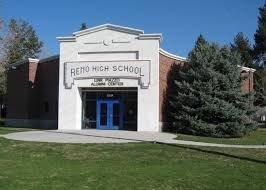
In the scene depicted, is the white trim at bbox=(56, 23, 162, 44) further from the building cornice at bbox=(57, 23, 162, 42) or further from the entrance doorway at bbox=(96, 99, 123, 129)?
the entrance doorway at bbox=(96, 99, 123, 129)

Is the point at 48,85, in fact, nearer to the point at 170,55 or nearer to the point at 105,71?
the point at 105,71

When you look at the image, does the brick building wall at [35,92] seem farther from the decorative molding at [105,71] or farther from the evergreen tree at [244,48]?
the evergreen tree at [244,48]

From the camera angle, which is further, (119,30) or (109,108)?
(109,108)

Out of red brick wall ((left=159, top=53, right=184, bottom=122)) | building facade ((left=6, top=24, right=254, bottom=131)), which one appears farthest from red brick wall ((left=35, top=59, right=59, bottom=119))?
red brick wall ((left=159, top=53, right=184, bottom=122))

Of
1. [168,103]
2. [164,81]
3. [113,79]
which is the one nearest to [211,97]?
[168,103]

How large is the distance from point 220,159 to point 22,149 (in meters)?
8.75

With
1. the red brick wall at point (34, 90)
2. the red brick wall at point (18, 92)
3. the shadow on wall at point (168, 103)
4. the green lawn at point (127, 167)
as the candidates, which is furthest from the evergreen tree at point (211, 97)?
the red brick wall at point (18, 92)

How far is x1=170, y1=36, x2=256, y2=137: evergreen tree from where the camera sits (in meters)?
34.3

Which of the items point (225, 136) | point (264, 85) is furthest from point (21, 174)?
point (264, 85)

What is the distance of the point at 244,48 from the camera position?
76.8 m

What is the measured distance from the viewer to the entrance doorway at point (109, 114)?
38.6 meters

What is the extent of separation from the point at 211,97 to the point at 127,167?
19.6 m

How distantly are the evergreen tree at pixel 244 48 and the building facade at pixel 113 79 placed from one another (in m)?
35.6

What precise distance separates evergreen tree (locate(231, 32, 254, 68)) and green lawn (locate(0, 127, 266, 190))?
170ft
